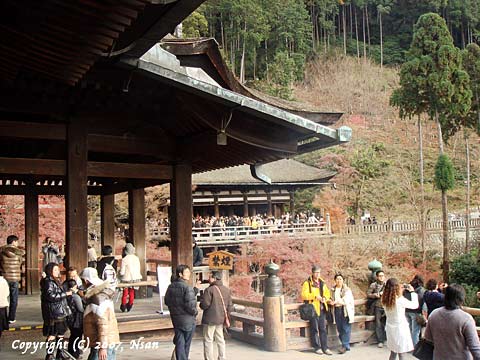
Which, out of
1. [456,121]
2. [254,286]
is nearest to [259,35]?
[456,121]

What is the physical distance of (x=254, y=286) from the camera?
85.2ft

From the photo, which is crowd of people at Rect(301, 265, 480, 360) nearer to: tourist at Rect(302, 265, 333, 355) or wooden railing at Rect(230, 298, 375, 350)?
tourist at Rect(302, 265, 333, 355)

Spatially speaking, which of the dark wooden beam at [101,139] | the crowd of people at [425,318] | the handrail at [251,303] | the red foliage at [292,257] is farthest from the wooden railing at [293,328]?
the red foliage at [292,257]

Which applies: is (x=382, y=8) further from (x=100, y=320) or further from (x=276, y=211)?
(x=100, y=320)

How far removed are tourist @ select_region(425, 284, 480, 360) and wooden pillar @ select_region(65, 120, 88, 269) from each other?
4.72 meters

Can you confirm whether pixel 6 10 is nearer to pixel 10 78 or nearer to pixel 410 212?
pixel 10 78

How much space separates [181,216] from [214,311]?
6.15ft

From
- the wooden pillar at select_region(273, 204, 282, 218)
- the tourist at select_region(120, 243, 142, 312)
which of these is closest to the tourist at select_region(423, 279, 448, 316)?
the tourist at select_region(120, 243, 142, 312)

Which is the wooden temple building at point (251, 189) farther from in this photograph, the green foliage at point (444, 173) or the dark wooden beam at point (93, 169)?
the dark wooden beam at point (93, 169)

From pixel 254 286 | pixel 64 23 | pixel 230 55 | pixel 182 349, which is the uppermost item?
pixel 230 55

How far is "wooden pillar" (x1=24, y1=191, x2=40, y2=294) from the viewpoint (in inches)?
504

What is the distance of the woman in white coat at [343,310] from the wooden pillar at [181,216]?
2.43 meters

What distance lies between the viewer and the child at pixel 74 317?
→ 244 inches

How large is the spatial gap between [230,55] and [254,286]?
38.5m
